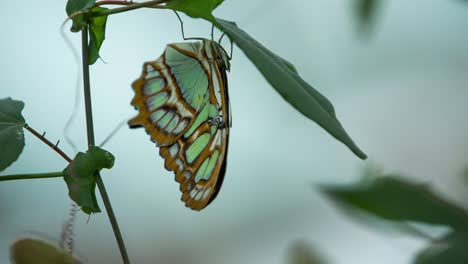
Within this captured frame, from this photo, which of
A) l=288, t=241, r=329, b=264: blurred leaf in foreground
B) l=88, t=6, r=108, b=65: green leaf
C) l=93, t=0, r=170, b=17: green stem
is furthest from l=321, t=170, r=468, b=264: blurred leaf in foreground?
l=88, t=6, r=108, b=65: green leaf

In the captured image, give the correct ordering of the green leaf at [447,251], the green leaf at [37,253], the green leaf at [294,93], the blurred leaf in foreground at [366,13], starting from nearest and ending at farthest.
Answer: the green leaf at [447,251] → the blurred leaf in foreground at [366,13] → the green leaf at [294,93] → the green leaf at [37,253]

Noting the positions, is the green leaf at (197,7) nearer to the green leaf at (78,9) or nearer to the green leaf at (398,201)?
the green leaf at (78,9)

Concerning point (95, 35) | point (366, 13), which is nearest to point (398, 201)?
point (366, 13)

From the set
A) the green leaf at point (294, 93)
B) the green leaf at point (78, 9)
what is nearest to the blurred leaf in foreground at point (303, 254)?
the green leaf at point (294, 93)

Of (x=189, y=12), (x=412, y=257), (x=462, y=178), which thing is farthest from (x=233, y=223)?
(x=412, y=257)

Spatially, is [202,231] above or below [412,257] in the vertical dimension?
above

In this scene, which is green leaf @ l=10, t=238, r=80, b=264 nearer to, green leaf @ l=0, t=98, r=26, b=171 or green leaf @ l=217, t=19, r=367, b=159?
green leaf @ l=0, t=98, r=26, b=171

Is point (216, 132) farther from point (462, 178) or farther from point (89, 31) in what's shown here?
point (462, 178)
